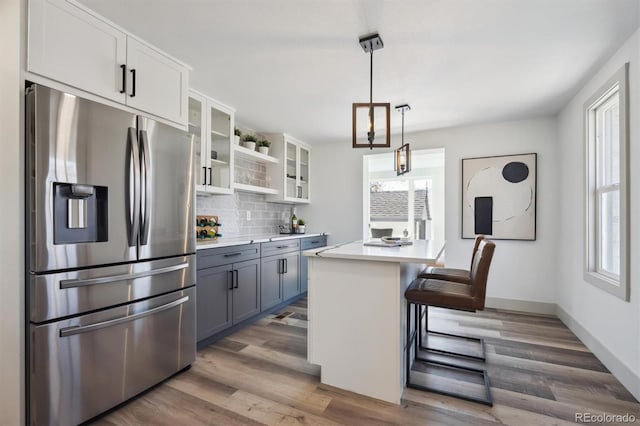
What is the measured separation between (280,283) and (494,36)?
10.3ft

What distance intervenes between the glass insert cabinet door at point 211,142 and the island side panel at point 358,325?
157 centimetres

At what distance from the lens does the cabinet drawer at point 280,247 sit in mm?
3453

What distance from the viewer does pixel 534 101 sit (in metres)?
3.17

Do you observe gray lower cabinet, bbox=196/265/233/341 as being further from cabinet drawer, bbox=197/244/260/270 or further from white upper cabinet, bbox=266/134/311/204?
white upper cabinet, bbox=266/134/311/204

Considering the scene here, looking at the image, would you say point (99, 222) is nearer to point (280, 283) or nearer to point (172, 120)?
point (172, 120)

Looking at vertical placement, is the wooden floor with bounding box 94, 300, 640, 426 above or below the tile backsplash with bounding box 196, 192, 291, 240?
below

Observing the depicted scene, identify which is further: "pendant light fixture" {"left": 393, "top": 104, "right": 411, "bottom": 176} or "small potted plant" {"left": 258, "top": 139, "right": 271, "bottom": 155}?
"small potted plant" {"left": 258, "top": 139, "right": 271, "bottom": 155}

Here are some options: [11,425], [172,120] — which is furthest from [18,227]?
[172,120]

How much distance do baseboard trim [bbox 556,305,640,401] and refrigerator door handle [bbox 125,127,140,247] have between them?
3.30m

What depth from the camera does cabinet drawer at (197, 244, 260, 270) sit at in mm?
2586

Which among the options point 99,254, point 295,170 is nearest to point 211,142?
point 295,170

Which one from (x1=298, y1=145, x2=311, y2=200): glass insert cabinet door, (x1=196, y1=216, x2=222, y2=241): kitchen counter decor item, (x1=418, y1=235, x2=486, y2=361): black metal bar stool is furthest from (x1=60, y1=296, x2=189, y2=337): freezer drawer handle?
(x1=298, y1=145, x2=311, y2=200): glass insert cabinet door

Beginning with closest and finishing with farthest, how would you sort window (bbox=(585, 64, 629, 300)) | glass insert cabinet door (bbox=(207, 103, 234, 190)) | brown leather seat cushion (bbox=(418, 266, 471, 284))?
window (bbox=(585, 64, 629, 300)) < brown leather seat cushion (bbox=(418, 266, 471, 284)) < glass insert cabinet door (bbox=(207, 103, 234, 190))

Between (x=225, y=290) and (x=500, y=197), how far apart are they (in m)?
3.46
